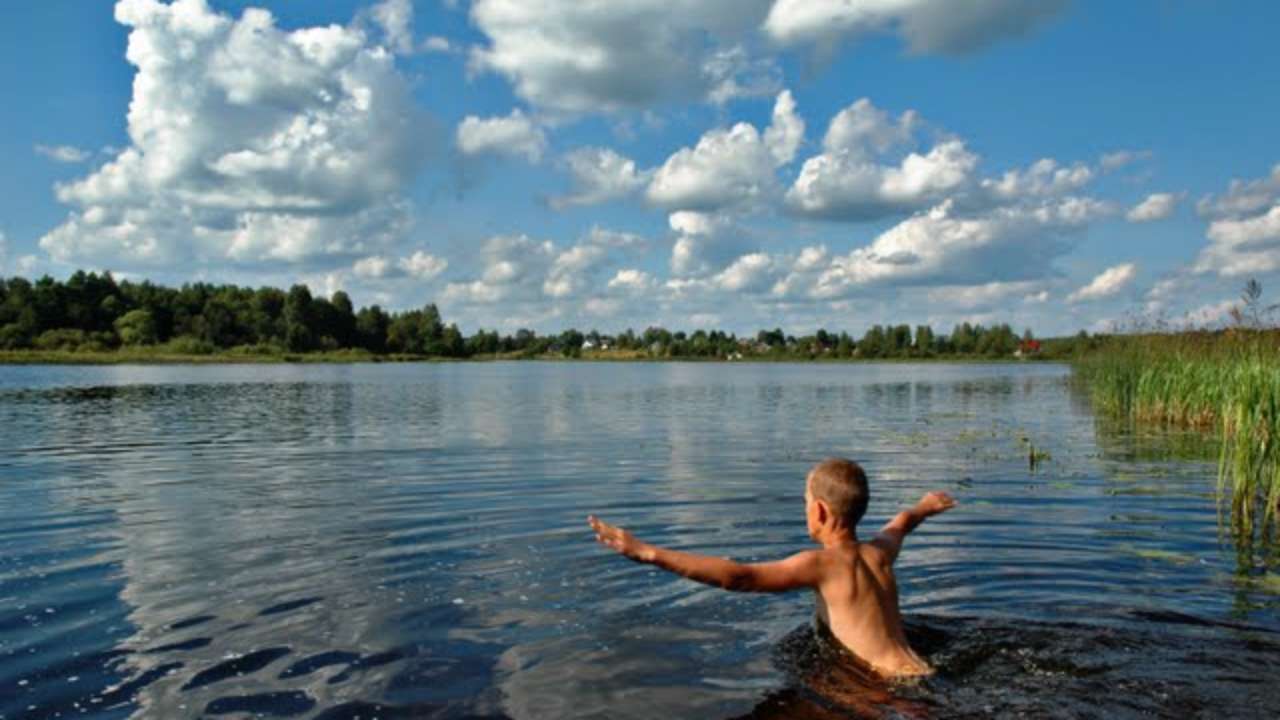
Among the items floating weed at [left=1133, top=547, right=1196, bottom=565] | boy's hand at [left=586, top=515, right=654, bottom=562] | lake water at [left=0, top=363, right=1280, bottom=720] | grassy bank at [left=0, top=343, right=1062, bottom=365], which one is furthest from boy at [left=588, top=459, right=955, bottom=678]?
grassy bank at [left=0, top=343, right=1062, bottom=365]

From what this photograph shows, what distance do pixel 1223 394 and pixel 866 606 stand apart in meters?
18.7

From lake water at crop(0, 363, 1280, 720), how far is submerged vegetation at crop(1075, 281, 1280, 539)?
93 centimetres

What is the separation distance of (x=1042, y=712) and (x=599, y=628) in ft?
13.3

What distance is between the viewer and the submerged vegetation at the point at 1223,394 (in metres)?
13.1

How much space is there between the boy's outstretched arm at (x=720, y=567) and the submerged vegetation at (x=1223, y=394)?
9864 mm

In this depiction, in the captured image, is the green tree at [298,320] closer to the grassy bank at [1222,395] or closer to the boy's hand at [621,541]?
the grassy bank at [1222,395]

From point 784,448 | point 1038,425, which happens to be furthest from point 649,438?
point 1038,425

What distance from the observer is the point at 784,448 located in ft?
84.0

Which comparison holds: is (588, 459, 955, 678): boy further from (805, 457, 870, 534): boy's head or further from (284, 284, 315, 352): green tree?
(284, 284, 315, 352): green tree

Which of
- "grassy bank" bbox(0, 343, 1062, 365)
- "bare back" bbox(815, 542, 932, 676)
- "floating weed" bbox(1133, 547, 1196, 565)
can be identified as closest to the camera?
"bare back" bbox(815, 542, 932, 676)

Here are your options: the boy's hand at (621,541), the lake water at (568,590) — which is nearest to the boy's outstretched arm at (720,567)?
the boy's hand at (621,541)

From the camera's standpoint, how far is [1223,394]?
21.0 metres

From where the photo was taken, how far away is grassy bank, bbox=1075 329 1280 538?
13062 millimetres

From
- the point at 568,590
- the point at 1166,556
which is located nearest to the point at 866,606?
the point at 568,590
